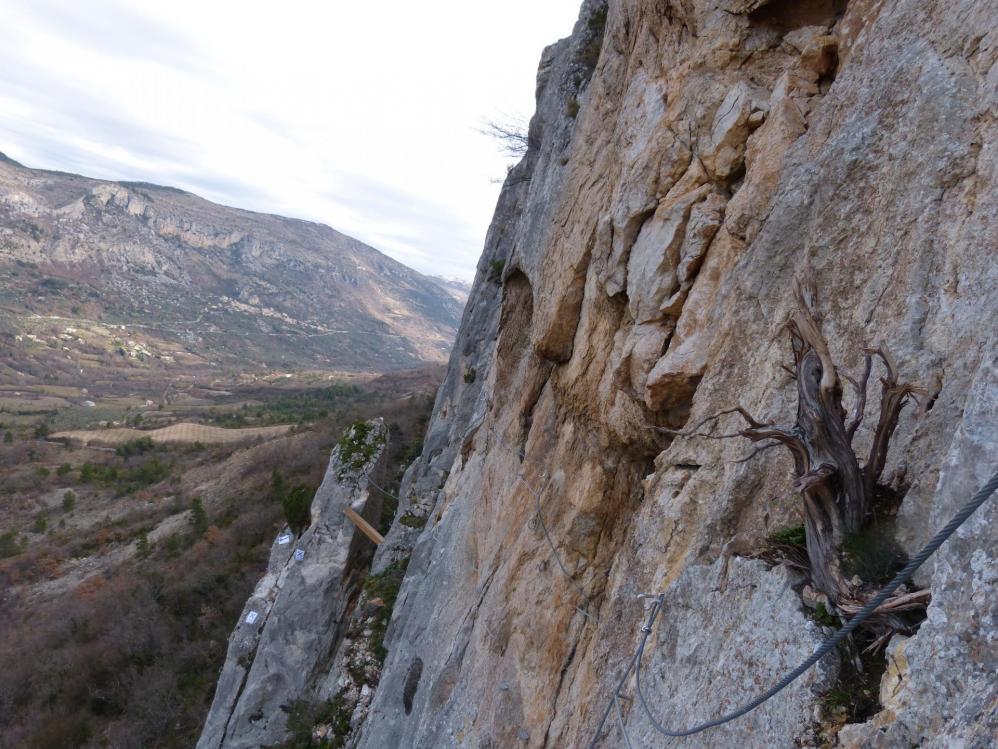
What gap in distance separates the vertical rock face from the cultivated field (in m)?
40.9

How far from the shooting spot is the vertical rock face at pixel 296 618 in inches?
564

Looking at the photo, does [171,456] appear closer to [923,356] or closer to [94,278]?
[923,356]

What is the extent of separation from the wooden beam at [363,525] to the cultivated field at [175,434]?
41.6 m

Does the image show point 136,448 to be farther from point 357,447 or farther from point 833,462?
point 833,462

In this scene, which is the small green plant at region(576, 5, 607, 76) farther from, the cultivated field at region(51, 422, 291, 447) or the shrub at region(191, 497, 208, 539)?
the cultivated field at region(51, 422, 291, 447)

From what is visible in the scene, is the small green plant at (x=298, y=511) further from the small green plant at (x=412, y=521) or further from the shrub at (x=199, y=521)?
the shrub at (x=199, y=521)

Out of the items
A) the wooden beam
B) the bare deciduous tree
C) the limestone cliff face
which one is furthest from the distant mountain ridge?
the bare deciduous tree

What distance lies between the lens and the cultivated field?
194 ft

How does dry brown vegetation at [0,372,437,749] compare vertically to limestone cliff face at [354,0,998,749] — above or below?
below

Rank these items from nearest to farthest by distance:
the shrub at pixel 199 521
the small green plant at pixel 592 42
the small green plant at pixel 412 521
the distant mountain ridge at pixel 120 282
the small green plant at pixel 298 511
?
the small green plant at pixel 592 42
the small green plant at pixel 412 521
the small green plant at pixel 298 511
the shrub at pixel 199 521
the distant mountain ridge at pixel 120 282

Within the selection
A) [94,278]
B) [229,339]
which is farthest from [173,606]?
[94,278]

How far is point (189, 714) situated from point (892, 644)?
68.6ft

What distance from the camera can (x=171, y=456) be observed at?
52000 mm

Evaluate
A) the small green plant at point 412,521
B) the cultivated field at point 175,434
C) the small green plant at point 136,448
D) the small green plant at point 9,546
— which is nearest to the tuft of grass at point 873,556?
the small green plant at point 412,521
